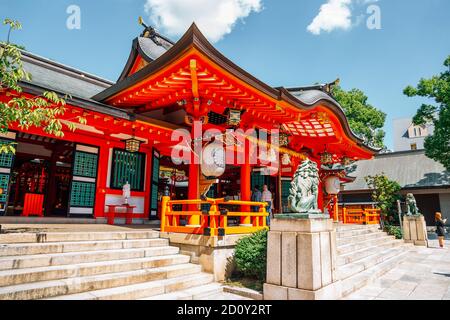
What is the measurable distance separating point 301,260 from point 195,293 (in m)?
2.17

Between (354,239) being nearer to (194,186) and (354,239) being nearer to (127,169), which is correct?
(194,186)

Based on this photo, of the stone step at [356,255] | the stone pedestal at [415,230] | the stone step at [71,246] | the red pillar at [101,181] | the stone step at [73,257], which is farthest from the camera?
the stone pedestal at [415,230]

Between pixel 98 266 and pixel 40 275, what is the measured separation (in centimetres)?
94

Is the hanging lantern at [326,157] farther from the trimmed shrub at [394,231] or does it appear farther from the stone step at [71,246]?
the stone step at [71,246]

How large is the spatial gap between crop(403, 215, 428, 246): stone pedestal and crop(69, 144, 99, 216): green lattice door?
15555 mm

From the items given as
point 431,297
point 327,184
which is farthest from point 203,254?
point 327,184

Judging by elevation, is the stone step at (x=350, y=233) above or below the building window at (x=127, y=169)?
below

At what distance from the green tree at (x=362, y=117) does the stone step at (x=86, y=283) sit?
2688cm

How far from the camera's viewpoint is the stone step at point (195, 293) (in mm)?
5062

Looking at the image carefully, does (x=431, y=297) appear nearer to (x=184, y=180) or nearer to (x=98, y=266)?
(x=98, y=266)

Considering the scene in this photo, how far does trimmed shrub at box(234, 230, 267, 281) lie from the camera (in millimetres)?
5977

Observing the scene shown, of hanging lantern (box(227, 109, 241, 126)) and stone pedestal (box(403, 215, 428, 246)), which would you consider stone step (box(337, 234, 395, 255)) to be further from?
hanging lantern (box(227, 109, 241, 126))

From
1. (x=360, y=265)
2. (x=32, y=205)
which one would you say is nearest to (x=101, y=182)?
(x=32, y=205)

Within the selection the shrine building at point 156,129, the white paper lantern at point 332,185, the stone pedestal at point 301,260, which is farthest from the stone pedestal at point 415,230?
the stone pedestal at point 301,260
